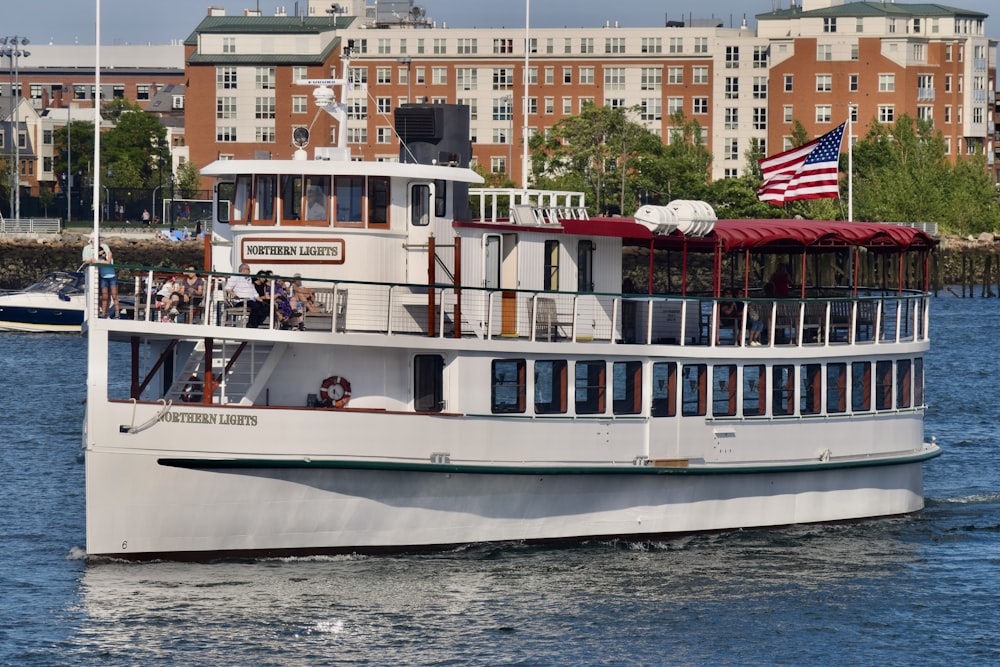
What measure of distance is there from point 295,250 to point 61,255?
78.5 metres

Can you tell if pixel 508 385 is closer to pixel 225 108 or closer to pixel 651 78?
pixel 651 78

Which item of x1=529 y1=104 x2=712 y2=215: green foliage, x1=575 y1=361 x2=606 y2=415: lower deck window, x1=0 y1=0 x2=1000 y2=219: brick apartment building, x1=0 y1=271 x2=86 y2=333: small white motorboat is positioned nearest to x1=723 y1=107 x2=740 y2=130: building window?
x1=0 y1=0 x2=1000 y2=219: brick apartment building

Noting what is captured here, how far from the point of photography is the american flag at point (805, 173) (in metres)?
30.8

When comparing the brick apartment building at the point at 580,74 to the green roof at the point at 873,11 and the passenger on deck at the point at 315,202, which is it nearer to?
the green roof at the point at 873,11

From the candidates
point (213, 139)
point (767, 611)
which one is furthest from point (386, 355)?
point (213, 139)

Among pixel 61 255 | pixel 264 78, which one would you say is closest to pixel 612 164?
pixel 61 255

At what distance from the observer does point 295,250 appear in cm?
2642

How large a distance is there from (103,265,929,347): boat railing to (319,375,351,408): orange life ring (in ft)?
2.72

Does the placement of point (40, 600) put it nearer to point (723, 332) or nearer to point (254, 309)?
point (254, 309)

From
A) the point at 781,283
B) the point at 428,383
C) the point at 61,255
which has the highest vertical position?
the point at 61,255

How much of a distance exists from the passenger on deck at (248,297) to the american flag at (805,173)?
35.1 feet

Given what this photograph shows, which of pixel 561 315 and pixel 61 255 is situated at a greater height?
pixel 61 255

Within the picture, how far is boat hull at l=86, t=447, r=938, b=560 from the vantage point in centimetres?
2433

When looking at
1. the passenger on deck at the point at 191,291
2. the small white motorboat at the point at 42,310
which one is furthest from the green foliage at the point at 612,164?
the passenger on deck at the point at 191,291
